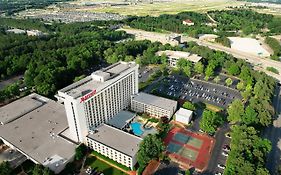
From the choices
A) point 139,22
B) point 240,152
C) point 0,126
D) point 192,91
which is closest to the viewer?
point 240,152

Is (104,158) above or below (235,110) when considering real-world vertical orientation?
below

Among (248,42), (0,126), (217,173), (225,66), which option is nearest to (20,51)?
(0,126)

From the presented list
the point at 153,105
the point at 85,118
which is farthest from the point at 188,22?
the point at 85,118

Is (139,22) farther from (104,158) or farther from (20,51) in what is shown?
(104,158)

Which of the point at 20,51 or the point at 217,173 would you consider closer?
the point at 217,173

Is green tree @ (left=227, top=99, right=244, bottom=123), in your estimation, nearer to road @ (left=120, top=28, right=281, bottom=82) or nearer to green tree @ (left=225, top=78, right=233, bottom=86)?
green tree @ (left=225, top=78, right=233, bottom=86)

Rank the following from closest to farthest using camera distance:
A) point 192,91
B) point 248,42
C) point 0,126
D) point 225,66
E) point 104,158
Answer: point 104,158
point 0,126
point 192,91
point 225,66
point 248,42

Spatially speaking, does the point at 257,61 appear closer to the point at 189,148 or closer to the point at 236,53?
the point at 236,53
